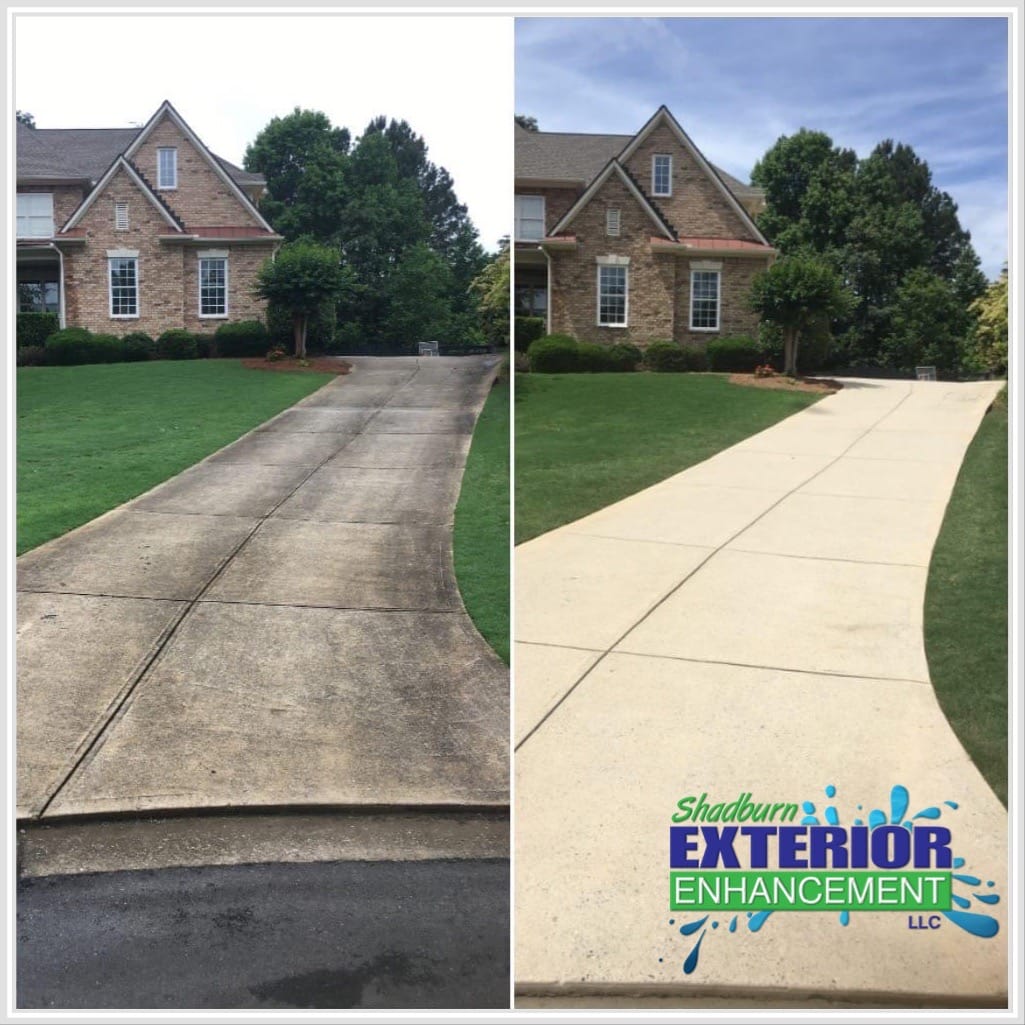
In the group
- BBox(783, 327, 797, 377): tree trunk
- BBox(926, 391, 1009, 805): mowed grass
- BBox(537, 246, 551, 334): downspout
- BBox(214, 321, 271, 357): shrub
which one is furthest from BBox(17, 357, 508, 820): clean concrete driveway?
BBox(926, 391, 1009, 805): mowed grass

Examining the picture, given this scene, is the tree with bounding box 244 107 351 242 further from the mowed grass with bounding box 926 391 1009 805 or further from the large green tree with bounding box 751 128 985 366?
the mowed grass with bounding box 926 391 1009 805

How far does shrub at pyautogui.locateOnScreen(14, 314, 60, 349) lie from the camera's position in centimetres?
335

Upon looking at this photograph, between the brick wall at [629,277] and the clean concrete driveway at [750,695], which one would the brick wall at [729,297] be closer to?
the brick wall at [629,277]

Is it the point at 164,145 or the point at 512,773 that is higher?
the point at 164,145

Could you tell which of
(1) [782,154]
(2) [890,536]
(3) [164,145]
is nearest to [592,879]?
(2) [890,536]

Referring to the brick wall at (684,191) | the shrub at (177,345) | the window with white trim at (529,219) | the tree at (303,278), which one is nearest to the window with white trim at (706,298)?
the brick wall at (684,191)

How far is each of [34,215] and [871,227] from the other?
2590 millimetres

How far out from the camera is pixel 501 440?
354 centimetres

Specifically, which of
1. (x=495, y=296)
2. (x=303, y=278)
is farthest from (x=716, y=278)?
(x=303, y=278)

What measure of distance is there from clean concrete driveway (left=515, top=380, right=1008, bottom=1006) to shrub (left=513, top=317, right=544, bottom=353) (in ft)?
1.87

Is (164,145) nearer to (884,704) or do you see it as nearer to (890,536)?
(890,536)

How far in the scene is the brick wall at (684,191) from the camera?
2727 millimetres

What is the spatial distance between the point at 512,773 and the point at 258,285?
1742 millimetres

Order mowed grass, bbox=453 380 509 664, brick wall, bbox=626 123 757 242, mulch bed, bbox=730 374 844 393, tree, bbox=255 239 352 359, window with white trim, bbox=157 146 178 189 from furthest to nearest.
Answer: mowed grass, bbox=453 380 509 664 < window with white trim, bbox=157 146 178 189 < tree, bbox=255 239 352 359 < mulch bed, bbox=730 374 844 393 < brick wall, bbox=626 123 757 242
